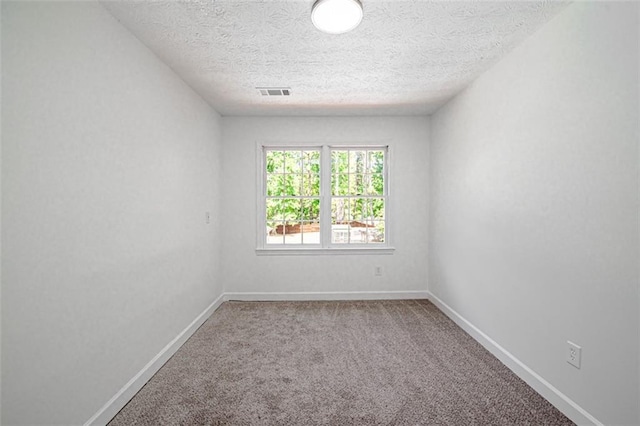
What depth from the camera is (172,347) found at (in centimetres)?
283

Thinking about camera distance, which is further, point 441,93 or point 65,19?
point 441,93

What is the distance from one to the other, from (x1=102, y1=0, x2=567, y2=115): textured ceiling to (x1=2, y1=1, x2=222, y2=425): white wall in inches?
13.0

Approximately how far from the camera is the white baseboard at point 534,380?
1883 millimetres

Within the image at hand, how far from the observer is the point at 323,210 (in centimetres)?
447

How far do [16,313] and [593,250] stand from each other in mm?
2907

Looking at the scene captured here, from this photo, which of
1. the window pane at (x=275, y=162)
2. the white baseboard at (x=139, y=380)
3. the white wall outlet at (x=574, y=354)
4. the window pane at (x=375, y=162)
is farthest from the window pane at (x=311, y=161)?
the white wall outlet at (x=574, y=354)

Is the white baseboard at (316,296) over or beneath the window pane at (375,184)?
beneath

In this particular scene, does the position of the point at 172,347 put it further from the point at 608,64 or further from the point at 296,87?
the point at 608,64

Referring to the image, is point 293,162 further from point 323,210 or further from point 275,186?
point 323,210

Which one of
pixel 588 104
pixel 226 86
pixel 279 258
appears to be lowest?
pixel 279 258

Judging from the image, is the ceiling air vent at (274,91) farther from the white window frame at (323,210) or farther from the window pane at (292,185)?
the window pane at (292,185)

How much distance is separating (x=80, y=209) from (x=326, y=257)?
10.1 feet

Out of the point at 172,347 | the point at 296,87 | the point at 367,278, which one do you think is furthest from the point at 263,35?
the point at 367,278

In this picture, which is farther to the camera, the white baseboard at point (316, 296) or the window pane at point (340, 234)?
the window pane at point (340, 234)
